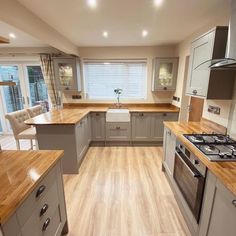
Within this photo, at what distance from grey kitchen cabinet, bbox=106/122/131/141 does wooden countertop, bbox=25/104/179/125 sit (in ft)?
1.25

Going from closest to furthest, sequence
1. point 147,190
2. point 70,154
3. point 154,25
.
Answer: point 147,190 → point 154,25 → point 70,154

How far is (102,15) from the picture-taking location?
6.51 ft

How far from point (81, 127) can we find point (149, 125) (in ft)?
5.17

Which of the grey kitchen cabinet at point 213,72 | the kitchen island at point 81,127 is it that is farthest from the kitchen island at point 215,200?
the kitchen island at point 81,127

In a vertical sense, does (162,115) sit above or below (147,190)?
above

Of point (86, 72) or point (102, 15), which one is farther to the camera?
point (86, 72)

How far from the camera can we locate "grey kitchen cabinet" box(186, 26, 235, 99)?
1675 millimetres

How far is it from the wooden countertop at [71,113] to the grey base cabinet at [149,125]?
12cm

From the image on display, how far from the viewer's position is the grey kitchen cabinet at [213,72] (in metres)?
1.67

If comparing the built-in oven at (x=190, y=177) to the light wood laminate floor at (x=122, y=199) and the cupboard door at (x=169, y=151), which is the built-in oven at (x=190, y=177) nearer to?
the cupboard door at (x=169, y=151)

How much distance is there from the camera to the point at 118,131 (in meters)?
3.62

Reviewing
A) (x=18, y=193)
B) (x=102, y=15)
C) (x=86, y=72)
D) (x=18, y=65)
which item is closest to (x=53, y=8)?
(x=102, y=15)

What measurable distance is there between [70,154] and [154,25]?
2.42 m

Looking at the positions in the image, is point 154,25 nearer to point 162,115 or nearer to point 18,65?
point 162,115
